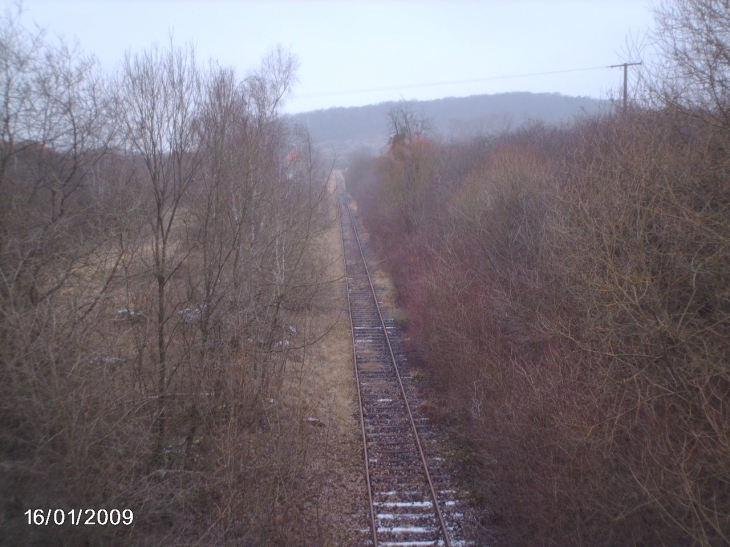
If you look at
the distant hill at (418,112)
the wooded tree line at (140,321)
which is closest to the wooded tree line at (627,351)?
the wooded tree line at (140,321)

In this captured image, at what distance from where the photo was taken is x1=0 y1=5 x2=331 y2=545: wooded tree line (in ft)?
15.7

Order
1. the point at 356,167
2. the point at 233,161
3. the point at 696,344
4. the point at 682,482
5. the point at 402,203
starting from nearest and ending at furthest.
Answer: the point at 682,482 → the point at 696,344 → the point at 233,161 → the point at 402,203 → the point at 356,167

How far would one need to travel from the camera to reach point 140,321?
729 cm

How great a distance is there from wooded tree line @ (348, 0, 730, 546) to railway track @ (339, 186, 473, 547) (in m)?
0.70

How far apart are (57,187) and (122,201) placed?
2.84 ft

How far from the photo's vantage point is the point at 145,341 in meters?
6.94

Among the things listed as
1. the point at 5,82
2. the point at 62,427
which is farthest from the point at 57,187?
the point at 62,427

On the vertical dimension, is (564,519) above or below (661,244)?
below

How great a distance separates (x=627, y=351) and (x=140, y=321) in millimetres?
7079

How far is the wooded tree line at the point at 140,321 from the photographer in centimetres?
477

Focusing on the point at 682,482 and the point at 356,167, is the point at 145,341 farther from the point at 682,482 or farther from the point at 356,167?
the point at 356,167

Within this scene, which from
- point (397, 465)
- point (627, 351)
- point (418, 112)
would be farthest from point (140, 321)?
point (418, 112)
